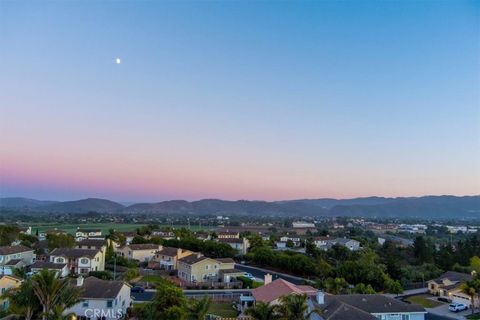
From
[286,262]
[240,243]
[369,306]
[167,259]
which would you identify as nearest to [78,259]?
[167,259]

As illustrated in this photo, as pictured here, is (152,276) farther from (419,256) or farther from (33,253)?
(419,256)

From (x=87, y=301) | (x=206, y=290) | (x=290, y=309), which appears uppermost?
(x=290, y=309)

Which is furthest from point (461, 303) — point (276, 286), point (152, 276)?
point (152, 276)

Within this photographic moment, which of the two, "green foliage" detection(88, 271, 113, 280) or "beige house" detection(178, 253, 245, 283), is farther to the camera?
"beige house" detection(178, 253, 245, 283)

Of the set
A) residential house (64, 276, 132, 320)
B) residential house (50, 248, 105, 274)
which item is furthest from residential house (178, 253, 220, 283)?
residential house (64, 276, 132, 320)

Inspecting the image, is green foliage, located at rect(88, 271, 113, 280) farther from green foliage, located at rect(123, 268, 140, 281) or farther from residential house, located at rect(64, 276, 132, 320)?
residential house, located at rect(64, 276, 132, 320)

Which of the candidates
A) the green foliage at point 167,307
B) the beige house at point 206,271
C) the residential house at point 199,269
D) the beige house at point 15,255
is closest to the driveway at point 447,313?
the beige house at point 206,271
